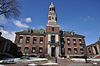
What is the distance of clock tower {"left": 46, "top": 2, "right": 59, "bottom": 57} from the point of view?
131ft

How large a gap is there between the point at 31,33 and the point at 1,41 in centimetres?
1276

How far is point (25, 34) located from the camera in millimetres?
42688

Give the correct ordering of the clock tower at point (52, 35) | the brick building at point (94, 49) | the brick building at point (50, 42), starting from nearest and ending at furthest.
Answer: the clock tower at point (52, 35) → the brick building at point (50, 42) → the brick building at point (94, 49)

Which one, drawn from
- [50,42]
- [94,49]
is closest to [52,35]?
[50,42]

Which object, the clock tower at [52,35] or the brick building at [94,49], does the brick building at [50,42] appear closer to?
the clock tower at [52,35]

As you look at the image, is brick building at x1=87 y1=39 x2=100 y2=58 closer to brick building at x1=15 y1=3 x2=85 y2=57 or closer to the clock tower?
brick building at x1=15 y1=3 x2=85 y2=57

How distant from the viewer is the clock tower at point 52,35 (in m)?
39.8

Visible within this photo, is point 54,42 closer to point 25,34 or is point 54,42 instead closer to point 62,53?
point 62,53

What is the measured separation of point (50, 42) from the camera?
40312 millimetres

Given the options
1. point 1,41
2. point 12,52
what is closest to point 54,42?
point 12,52

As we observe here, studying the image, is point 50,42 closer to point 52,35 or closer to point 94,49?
point 52,35

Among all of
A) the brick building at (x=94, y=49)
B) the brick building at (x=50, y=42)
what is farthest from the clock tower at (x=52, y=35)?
the brick building at (x=94, y=49)

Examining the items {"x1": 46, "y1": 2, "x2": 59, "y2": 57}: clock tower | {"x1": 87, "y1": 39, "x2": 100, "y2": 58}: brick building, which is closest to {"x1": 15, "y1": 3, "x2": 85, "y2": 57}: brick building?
{"x1": 46, "y1": 2, "x2": 59, "y2": 57}: clock tower

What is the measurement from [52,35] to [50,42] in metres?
2.56
